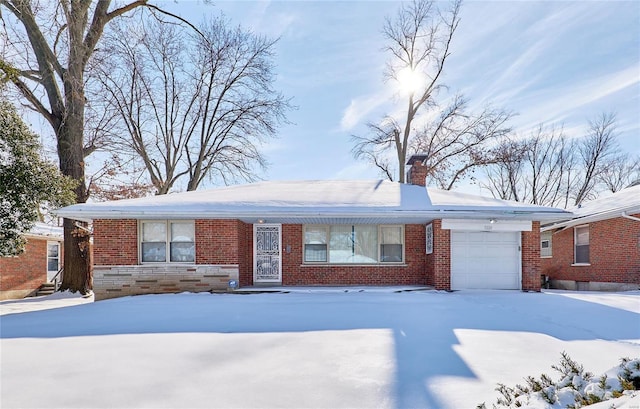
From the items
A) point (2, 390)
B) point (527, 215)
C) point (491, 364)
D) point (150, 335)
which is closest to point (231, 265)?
point (150, 335)

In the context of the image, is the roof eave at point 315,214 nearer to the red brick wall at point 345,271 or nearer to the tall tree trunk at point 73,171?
the red brick wall at point 345,271

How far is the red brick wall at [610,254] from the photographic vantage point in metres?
13.6

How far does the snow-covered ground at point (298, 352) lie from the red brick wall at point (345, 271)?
4.07 m

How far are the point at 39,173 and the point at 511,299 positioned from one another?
15.1m

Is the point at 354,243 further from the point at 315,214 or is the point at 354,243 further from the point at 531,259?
the point at 531,259

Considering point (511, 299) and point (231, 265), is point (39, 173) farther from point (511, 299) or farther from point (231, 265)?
point (511, 299)

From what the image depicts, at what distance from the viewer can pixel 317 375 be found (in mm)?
4109

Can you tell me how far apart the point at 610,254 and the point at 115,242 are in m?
18.3

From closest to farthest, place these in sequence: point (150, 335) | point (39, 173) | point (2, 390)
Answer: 1. point (2, 390)
2. point (150, 335)
3. point (39, 173)

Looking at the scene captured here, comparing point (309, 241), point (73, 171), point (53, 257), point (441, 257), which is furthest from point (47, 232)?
point (441, 257)

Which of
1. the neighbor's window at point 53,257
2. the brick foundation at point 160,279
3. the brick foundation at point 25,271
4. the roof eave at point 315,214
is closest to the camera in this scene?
the roof eave at point 315,214

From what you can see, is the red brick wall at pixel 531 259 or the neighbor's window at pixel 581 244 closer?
the red brick wall at pixel 531 259

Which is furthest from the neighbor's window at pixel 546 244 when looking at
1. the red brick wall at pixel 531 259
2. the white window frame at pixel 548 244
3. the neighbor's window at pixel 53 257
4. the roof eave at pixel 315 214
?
the neighbor's window at pixel 53 257

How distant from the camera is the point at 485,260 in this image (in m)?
11.8
